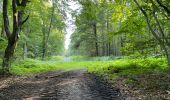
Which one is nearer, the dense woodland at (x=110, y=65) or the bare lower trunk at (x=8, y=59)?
the dense woodland at (x=110, y=65)

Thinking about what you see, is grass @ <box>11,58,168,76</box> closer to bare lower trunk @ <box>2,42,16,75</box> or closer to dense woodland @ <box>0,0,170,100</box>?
dense woodland @ <box>0,0,170,100</box>

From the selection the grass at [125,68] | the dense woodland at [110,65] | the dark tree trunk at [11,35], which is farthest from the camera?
the dark tree trunk at [11,35]

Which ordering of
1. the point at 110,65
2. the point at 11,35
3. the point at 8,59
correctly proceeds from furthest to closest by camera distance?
1. the point at 110,65
2. the point at 11,35
3. the point at 8,59

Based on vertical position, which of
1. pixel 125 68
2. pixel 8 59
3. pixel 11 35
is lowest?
pixel 125 68

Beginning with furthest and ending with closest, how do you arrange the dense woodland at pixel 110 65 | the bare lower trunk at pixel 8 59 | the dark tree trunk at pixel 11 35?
the dark tree trunk at pixel 11 35, the bare lower trunk at pixel 8 59, the dense woodland at pixel 110 65

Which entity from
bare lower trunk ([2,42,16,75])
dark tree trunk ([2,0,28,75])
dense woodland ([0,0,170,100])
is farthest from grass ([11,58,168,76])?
dark tree trunk ([2,0,28,75])

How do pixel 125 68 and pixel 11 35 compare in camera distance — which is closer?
pixel 125 68

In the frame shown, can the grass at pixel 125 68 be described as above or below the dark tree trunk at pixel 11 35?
Result: below

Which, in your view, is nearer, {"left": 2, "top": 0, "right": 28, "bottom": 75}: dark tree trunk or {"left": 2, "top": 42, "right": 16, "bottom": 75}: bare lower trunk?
{"left": 2, "top": 42, "right": 16, "bottom": 75}: bare lower trunk

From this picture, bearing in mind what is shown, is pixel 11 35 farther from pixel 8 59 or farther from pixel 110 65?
pixel 110 65

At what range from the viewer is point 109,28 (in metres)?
53.2

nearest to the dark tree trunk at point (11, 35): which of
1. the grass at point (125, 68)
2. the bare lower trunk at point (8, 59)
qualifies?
the bare lower trunk at point (8, 59)

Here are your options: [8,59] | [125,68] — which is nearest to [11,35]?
[8,59]

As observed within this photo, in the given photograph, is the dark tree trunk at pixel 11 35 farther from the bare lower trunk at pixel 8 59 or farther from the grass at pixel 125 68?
the grass at pixel 125 68
